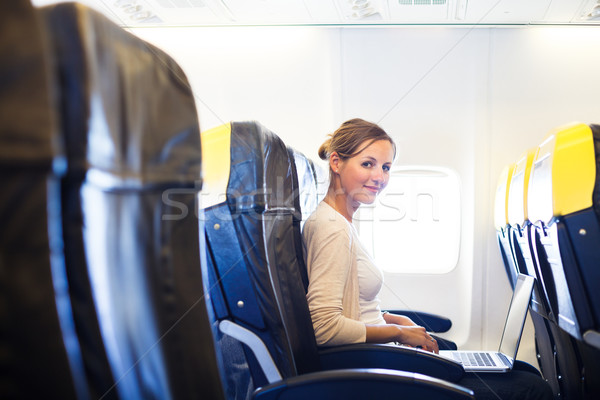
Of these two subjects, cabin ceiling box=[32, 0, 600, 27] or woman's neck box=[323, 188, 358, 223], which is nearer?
woman's neck box=[323, 188, 358, 223]

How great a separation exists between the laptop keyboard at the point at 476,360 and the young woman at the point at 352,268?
0.30 meters

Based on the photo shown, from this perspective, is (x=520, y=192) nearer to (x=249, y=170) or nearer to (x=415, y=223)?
(x=415, y=223)

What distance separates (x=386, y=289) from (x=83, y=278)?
3.50 meters

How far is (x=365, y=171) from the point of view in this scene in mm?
2037

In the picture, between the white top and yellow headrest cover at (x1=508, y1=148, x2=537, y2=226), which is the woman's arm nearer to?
the white top

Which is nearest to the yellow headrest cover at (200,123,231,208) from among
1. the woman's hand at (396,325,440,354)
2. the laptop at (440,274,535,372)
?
the woman's hand at (396,325,440,354)

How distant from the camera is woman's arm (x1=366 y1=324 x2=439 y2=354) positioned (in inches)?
71.2

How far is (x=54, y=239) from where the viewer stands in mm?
475

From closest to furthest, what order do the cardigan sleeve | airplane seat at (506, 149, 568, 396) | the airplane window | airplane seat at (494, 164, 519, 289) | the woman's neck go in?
1. the cardigan sleeve
2. the woman's neck
3. airplane seat at (506, 149, 568, 396)
4. airplane seat at (494, 164, 519, 289)
5. the airplane window

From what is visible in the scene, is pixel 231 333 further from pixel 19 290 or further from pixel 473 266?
pixel 473 266

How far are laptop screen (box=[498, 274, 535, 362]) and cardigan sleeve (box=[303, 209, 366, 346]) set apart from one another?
3.32 feet

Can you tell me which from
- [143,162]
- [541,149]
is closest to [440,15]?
[541,149]

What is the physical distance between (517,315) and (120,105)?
253 centimetres

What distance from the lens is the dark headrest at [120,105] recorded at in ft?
1.59
